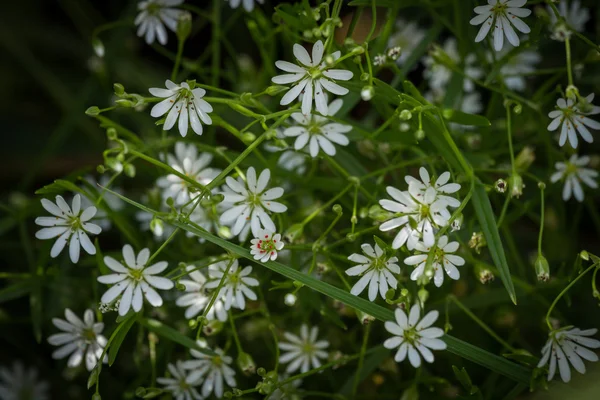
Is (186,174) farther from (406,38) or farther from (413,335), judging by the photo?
(406,38)

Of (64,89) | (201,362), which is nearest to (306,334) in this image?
(201,362)

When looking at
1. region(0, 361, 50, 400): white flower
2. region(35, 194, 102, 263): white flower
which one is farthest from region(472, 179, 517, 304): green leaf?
region(0, 361, 50, 400): white flower

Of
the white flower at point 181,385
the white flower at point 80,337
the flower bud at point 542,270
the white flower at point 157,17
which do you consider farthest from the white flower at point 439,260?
the white flower at point 157,17

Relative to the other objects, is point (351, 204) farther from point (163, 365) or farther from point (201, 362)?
point (163, 365)

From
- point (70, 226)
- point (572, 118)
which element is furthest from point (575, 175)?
point (70, 226)

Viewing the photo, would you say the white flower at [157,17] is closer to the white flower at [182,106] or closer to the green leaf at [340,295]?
the white flower at [182,106]

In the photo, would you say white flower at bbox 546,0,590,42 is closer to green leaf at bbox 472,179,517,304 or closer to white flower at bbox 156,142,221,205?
green leaf at bbox 472,179,517,304
